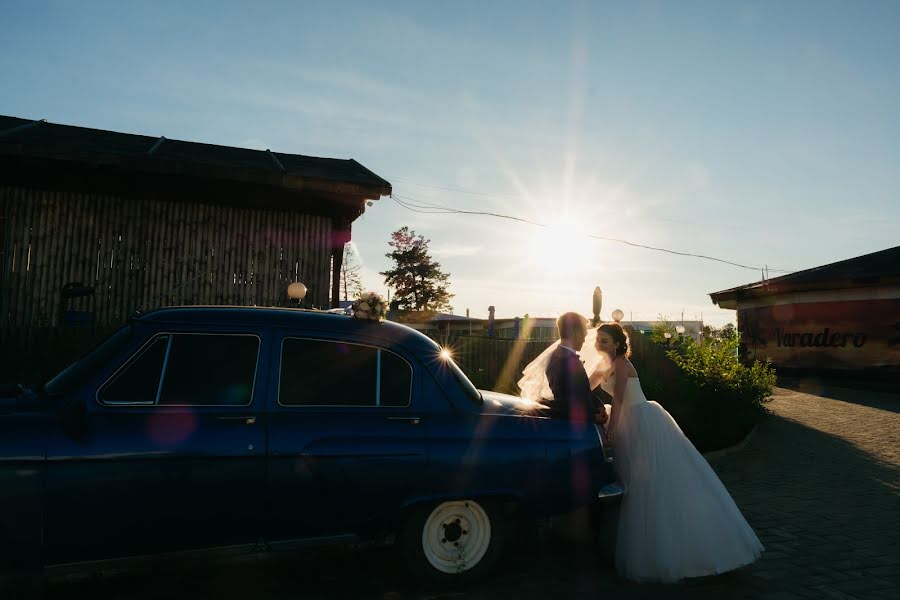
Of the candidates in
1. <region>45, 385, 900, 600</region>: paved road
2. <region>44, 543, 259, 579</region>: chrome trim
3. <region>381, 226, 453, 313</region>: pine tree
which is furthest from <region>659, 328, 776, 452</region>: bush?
<region>381, 226, 453, 313</region>: pine tree

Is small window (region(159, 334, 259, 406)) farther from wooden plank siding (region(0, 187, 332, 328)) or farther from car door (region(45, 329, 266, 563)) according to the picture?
wooden plank siding (region(0, 187, 332, 328))

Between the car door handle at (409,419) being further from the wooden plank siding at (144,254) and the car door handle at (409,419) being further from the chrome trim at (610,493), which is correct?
the wooden plank siding at (144,254)

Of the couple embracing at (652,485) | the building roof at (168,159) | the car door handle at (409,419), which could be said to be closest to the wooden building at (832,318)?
the building roof at (168,159)

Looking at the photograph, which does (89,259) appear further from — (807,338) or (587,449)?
(807,338)

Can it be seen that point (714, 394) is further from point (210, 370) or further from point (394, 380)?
point (210, 370)

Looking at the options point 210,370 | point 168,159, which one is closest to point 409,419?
point 210,370

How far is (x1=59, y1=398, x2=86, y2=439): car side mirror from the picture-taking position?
3.36 metres

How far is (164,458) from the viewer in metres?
3.54

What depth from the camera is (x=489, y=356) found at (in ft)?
37.8

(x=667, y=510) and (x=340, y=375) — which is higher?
(x=340, y=375)

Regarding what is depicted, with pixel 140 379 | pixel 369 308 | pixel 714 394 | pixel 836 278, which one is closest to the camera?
pixel 140 379

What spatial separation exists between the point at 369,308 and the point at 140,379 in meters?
1.52

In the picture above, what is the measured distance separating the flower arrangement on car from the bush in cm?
752

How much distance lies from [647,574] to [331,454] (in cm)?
250
